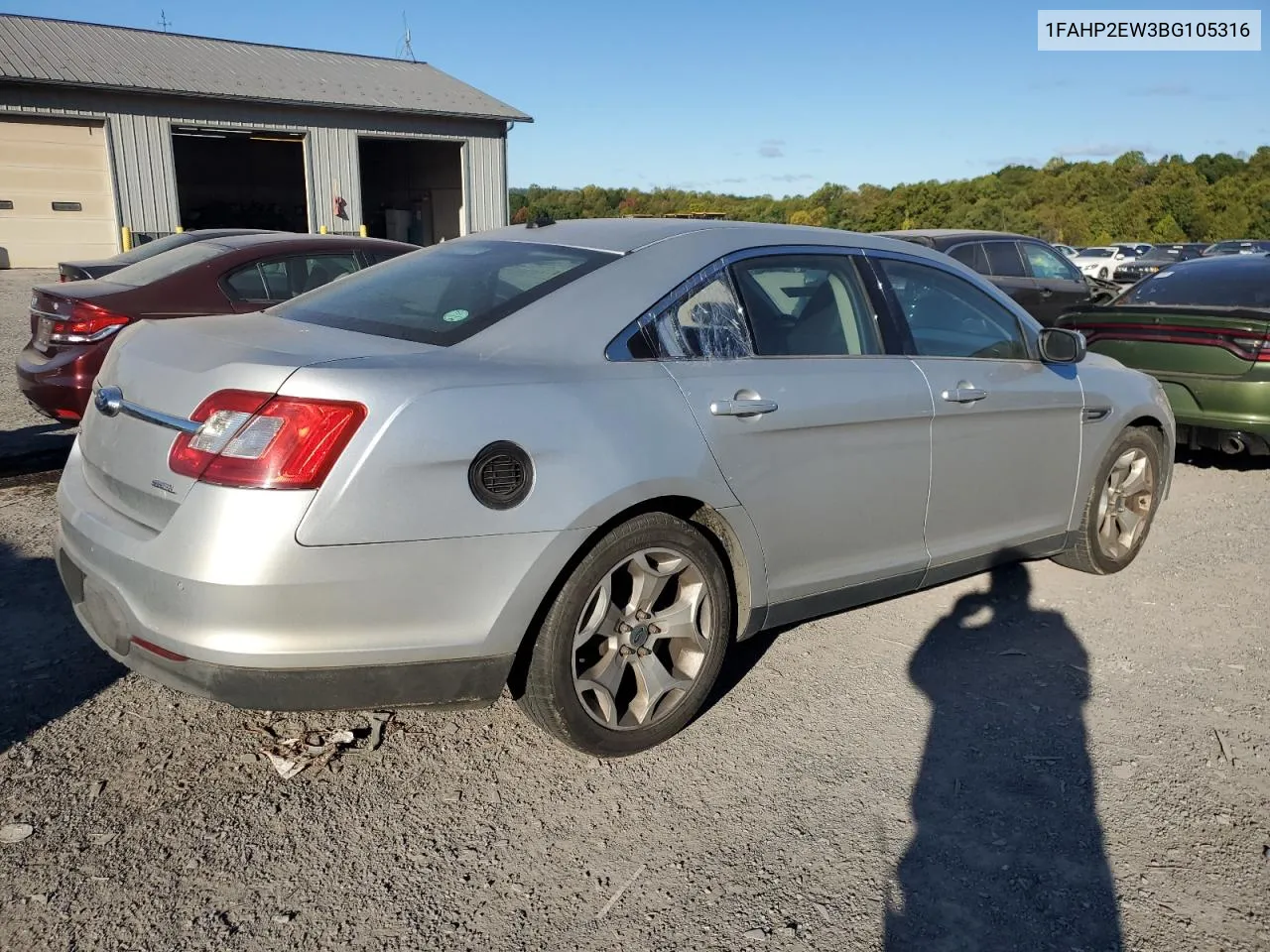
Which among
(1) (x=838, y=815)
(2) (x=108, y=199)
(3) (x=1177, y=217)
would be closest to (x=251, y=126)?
(2) (x=108, y=199)

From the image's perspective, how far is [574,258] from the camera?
11.0 ft

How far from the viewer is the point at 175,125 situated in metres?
24.0

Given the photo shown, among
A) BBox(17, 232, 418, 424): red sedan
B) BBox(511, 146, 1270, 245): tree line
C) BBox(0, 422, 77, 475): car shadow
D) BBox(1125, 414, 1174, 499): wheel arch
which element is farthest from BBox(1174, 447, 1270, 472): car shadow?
BBox(511, 146, 1270, 245): tree line

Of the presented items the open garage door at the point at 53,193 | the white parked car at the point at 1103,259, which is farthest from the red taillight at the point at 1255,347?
the white parked car at the point at 1103,259

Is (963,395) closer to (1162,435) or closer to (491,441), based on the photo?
(1162,435)

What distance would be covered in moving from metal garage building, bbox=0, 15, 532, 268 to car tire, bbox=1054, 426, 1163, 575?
23.4m

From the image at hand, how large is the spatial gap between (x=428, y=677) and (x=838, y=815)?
4.00 ft

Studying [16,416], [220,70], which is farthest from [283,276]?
[220,70]

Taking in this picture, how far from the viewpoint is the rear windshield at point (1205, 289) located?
7270 mm

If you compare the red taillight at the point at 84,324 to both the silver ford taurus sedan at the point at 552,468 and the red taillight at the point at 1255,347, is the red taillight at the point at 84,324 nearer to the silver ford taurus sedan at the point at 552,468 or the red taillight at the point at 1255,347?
the silver ford taurus sedan at the point at 552,468

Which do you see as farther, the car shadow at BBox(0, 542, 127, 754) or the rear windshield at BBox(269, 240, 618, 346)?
the car shadow at BBox(0, 542, 127, 754)

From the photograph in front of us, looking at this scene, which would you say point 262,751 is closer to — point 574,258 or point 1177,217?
point 574,258

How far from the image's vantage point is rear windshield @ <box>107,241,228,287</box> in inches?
267

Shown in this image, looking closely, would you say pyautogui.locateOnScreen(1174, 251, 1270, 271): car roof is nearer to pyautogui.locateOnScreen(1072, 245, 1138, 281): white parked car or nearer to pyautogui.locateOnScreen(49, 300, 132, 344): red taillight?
pyautogui.locateOnScreen(49, 300, 132, 344): red taillight
